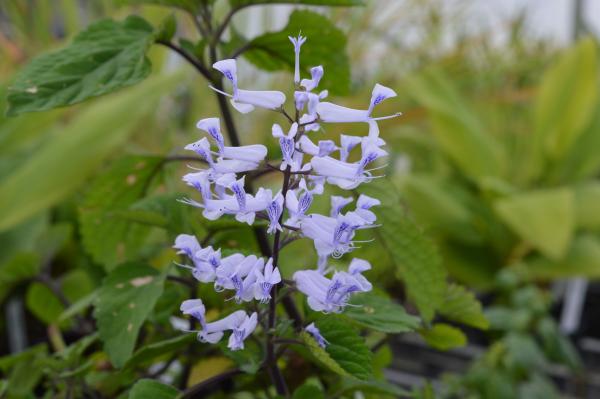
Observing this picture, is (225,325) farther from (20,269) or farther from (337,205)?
(20,269)

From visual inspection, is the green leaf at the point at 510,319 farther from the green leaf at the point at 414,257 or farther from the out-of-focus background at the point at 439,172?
the green leaf at the point at 414,257

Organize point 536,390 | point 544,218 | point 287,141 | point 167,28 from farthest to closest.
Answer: point 544,218 < point 536,390 < point 167,28 < point 287,141

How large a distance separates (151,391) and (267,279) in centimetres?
8

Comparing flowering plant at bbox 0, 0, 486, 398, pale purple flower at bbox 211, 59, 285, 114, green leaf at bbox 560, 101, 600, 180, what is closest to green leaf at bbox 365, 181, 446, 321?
flowering plant at bbox 0, 0, 486, 398

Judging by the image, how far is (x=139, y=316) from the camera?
0.31m

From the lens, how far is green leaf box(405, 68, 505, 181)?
4.02ft

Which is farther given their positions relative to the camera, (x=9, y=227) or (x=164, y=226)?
(x=9, y=227)

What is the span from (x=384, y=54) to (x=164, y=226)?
4.38 feet

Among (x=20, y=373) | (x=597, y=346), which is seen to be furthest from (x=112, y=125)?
(x=597, y=346)

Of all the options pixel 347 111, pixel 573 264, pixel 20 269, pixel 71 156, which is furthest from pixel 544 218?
pixel 347 111

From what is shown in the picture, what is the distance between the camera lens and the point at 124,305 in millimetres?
325

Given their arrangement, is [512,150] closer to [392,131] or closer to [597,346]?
[392,131]

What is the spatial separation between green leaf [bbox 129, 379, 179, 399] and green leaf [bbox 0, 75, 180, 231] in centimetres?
49

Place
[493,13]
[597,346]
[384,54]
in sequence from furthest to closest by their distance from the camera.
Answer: [493,13], [384,54], [597,346]
